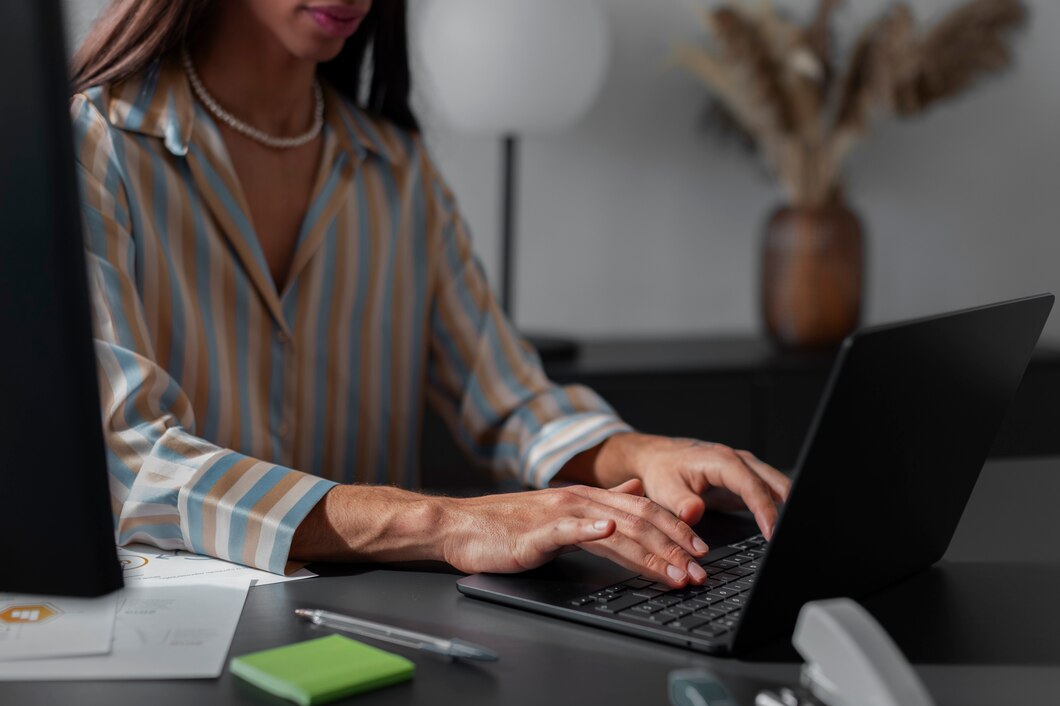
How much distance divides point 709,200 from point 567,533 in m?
Result: 2.16

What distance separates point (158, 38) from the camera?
1.41 meters

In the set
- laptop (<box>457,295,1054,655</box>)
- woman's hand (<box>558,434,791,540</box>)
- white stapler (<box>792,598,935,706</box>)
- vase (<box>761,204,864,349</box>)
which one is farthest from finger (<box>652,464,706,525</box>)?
vase (<box>761,204,864,349</box>)

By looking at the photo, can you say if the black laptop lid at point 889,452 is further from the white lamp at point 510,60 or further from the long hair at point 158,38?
the white lamp at point 510,60

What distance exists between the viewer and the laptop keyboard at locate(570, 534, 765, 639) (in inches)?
34.4

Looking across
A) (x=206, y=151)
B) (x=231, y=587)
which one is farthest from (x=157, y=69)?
(x=231, y=587)

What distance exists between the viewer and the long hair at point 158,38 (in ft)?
4.60

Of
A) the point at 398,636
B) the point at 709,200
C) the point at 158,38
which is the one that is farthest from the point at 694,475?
the point at 709,200

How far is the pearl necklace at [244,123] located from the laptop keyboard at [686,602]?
81cm

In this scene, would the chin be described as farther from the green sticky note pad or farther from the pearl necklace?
the green sticky note pad

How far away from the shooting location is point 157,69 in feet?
4.76

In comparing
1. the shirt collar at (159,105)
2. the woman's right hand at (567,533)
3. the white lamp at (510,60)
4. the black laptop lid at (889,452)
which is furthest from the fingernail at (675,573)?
the white lamp at (510,60)

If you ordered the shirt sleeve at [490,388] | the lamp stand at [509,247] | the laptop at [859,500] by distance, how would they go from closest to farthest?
1. the laptop at [859,500]
2. the shirt sleeve at [490,388]
3. the lamp stand at [509,247]

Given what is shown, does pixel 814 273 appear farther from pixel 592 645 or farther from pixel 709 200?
pixel 592 645

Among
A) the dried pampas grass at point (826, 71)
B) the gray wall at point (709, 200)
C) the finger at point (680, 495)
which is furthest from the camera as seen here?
the gray wall at point (709, 200)
